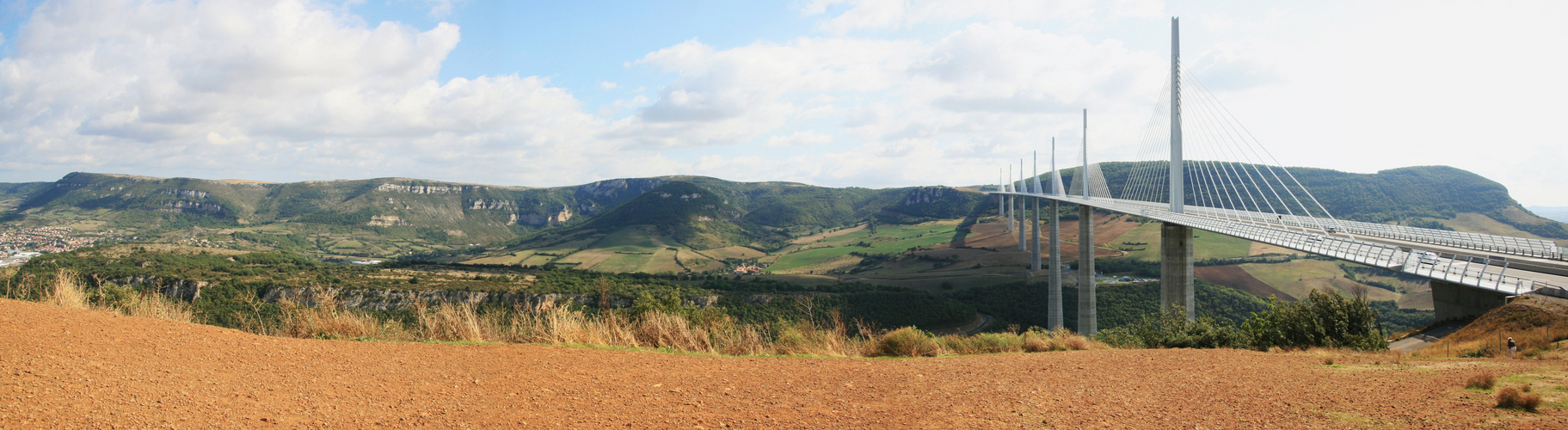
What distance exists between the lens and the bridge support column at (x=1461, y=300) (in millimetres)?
14719

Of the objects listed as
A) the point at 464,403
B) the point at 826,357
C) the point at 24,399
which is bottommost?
the point at 826,357

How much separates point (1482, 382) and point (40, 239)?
180062mm

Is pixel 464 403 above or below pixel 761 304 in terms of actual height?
above

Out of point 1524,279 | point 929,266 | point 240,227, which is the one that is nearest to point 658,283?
point 929,266

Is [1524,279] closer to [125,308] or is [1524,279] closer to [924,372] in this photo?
[924,372]

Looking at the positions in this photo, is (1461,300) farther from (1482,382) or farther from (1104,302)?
(1104,302)

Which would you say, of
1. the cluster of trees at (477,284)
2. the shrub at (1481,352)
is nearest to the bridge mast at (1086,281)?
the cluster of trees at (477,284)

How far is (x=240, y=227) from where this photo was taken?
509ft

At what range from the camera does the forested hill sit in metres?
66.3

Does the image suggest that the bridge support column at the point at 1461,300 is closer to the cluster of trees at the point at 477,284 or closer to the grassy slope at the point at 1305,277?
the cluster of trees at the point at 477,284

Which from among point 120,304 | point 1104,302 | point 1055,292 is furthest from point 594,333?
point 1104,302

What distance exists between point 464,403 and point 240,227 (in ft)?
655

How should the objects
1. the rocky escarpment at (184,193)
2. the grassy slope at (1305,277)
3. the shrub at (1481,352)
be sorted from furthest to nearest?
1. the rocky escarpment at (184,193)
2. the grassy slope at (1305,277)
3. the shrub at (1481,352)

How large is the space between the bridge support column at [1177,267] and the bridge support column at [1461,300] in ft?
30.6
